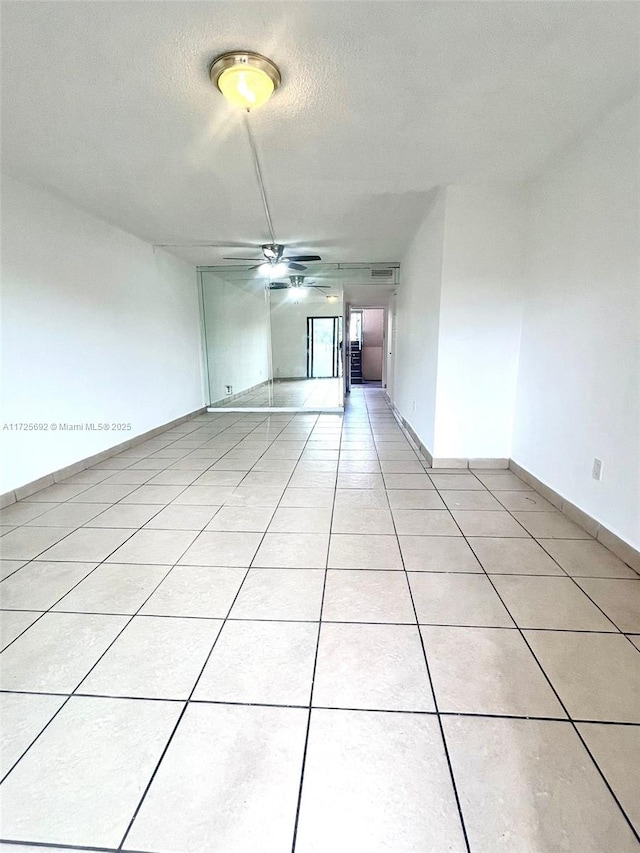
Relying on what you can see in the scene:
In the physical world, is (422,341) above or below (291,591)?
above

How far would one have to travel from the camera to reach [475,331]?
10.2 ft

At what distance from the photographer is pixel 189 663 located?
131cm

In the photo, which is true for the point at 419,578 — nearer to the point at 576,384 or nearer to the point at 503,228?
the point at 576,384

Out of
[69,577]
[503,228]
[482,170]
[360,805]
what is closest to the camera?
[360,805]

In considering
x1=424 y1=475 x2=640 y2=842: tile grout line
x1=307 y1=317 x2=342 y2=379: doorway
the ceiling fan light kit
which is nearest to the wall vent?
x1=307 y1=317 x2=342 y2=379: doorway

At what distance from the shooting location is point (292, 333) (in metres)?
9.81

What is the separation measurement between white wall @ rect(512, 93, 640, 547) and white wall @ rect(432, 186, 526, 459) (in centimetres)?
17

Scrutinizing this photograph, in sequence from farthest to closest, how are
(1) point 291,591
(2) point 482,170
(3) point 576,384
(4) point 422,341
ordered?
1. (4) point 422,341
2. (2) point 482,170
3. (3) point 576,384
4. (1) point 291,591

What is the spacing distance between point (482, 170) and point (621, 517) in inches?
95.7

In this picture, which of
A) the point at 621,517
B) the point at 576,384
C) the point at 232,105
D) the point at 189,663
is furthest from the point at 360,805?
the point at 232,105

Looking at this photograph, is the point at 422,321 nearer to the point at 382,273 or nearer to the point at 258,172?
the point at 258,172

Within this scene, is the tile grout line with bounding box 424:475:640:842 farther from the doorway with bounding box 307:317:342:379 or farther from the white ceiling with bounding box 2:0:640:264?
the doorway with bounding box 307:317:342:379

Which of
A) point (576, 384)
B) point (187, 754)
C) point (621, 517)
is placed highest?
point (576, 384)

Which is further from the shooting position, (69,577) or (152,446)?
(152,446)
